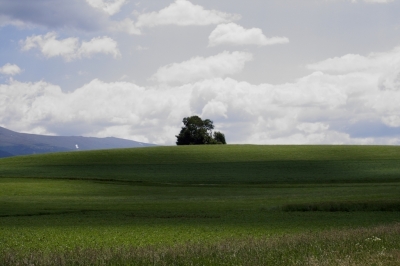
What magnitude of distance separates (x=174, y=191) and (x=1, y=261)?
147 ft

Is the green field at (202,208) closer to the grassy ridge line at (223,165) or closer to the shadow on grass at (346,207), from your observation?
the shadow on grass at (346,207)

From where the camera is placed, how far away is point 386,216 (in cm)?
3312

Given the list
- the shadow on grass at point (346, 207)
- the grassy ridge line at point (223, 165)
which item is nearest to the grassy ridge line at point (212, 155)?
the grassy ridge line at point (223, 165)

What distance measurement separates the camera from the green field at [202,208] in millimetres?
15539

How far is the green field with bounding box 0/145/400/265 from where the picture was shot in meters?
15.5

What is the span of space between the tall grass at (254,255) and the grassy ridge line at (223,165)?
54708mm

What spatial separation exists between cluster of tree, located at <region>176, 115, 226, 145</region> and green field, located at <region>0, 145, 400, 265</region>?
34.4m

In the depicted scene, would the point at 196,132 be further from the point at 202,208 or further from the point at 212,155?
the point at 202,208

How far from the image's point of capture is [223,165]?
87625mm

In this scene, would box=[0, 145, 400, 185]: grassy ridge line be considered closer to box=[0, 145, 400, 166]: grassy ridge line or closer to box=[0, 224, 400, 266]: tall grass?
box=[0, 145, 400, 166]: grassy ridge line

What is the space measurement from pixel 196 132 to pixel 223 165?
2204 inches

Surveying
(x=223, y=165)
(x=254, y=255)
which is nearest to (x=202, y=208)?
(x=254, y=255)

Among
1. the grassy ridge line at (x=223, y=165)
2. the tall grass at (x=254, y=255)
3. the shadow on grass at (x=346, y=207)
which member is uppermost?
the grassy ridge line at (x=223, y=165)

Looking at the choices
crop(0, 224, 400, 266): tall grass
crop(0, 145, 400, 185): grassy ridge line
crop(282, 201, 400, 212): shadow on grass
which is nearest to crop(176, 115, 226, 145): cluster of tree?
crop(0, 145, 400, 185): grassy ridge line
